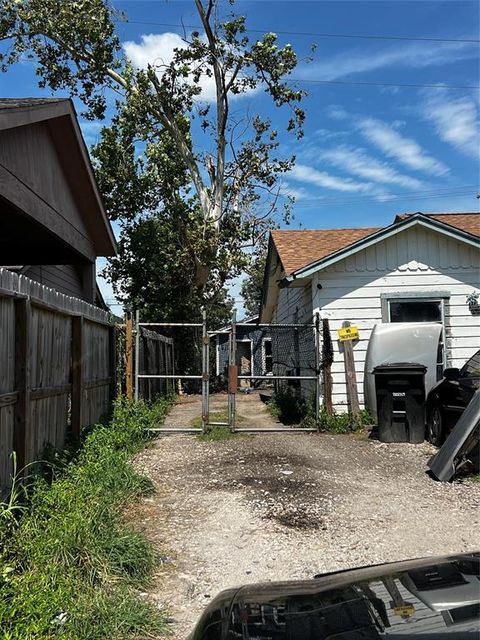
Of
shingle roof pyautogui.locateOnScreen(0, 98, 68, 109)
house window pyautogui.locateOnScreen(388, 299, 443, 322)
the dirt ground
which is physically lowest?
the dirt ground

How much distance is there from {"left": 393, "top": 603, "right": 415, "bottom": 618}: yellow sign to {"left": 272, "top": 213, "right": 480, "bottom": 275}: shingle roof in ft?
37.7

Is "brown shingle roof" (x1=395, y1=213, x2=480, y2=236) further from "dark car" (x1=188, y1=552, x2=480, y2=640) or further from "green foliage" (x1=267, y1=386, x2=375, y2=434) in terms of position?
"dark car" (x1=188, y1=552, x2=480, y2=640)

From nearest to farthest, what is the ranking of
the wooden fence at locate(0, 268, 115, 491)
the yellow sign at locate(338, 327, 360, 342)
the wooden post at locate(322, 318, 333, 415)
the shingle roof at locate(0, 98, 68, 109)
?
1. the wooden fence at locate(0, 268, 115, 491)
2. the shingle roof at locate(0, 98, 68, 109)
3. the wooden post at locate(322, 318, 333, 415)
4. the yellow sign at locate(338, 327, 360, 342)

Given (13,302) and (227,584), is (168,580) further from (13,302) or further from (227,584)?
(13,302)

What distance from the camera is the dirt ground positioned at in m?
4.23

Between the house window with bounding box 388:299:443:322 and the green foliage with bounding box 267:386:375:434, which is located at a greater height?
the house window with bounding box 388:299:443:322

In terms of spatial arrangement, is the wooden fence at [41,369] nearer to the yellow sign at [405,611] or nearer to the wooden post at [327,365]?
the yellow sign at [405,611]

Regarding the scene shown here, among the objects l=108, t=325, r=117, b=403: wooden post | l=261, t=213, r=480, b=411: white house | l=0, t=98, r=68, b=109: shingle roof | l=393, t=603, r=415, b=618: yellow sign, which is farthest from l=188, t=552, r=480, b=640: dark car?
l=261, t=213, r=480, b=411: white house

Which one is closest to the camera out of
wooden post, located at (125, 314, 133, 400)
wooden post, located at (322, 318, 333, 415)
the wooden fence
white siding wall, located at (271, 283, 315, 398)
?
the wooden fence

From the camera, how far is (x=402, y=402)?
919cm

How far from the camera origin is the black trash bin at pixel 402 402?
913 cm

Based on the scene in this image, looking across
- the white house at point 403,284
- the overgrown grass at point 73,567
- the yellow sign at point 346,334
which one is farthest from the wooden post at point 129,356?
the overgrown grass at point 73,567

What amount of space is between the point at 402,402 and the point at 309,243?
702 centimetres

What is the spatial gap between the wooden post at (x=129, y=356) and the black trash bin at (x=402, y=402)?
4358 millimetres
